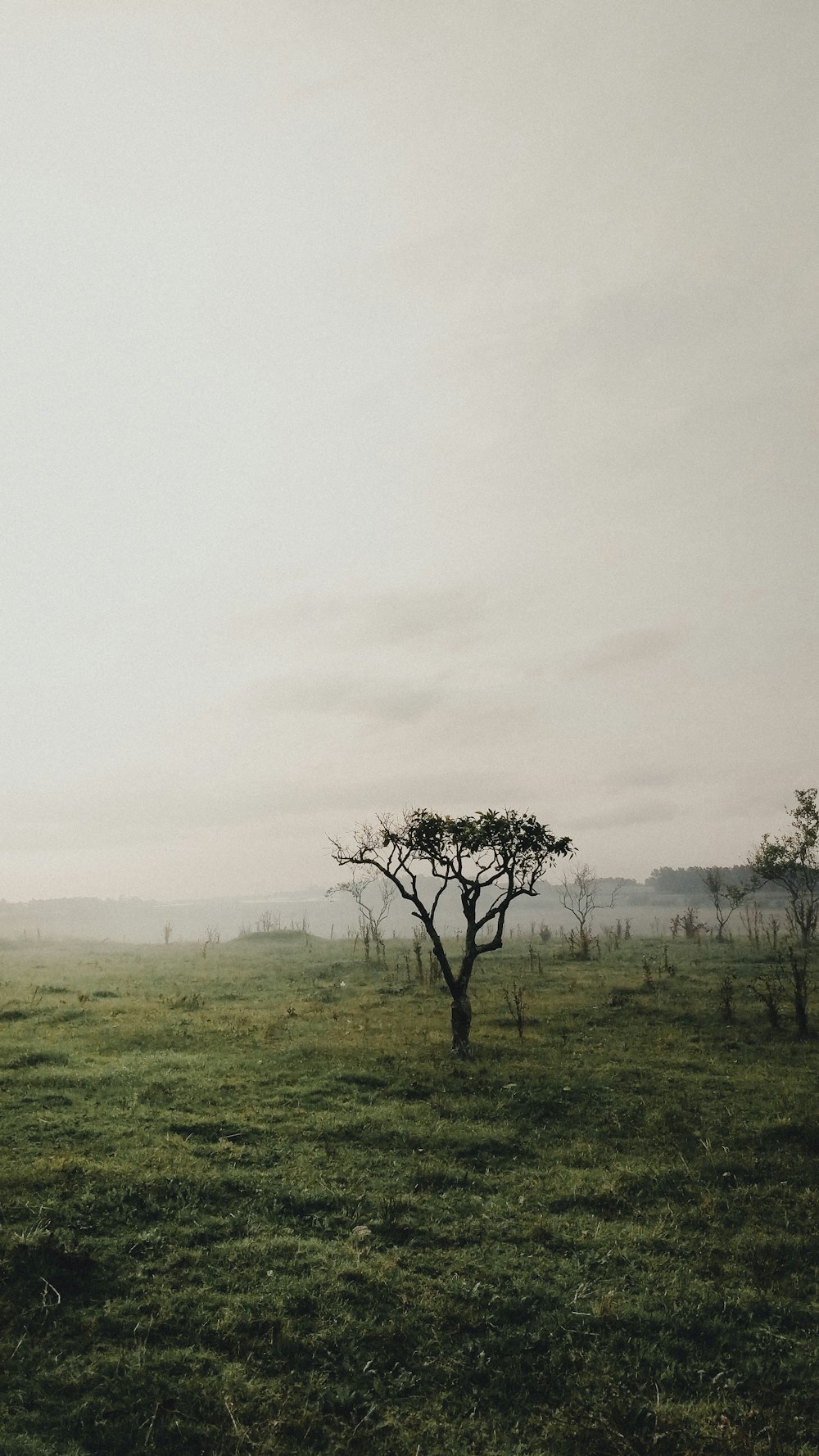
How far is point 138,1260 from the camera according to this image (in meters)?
10.4

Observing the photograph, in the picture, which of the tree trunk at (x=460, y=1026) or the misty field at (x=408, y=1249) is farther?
the tree trunk at (x=460, y=1026)

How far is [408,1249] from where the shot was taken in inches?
435

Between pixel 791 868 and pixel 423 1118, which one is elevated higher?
pixel 791 868

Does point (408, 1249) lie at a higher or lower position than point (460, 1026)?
lower

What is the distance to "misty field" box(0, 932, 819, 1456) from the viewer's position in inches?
317

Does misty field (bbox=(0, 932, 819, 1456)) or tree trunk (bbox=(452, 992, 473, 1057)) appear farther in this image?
tree trunk (bbox=(452, 992, 473, 1057))

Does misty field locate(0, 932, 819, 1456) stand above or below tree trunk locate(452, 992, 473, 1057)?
below

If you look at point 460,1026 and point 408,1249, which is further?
point 460,1026

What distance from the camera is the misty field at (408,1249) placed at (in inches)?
317

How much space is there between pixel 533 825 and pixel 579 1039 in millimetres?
7163

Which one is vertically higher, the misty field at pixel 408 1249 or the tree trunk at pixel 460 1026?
the tree trunk at pixel 460 1026

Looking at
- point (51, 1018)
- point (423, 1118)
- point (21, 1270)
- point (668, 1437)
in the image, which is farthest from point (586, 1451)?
point (51, 1018)

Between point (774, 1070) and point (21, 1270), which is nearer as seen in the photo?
point (21, 1270)

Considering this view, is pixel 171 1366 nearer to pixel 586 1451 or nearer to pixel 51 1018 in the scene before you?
pixel 586 1451
